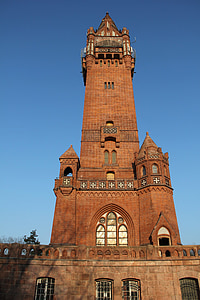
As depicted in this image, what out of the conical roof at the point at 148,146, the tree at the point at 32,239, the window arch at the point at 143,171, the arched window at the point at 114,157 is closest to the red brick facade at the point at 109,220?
the window arch at the point at 143,171

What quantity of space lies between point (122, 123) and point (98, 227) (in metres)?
12.4

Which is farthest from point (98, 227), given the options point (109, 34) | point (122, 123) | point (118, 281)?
point (109, 34)

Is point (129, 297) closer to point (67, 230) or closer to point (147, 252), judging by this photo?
point (147, 252)

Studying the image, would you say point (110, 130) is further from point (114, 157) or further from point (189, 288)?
point (189, 288)

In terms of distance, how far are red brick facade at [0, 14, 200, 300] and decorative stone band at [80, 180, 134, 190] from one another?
93mm

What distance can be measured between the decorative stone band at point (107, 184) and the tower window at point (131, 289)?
9.07 metres

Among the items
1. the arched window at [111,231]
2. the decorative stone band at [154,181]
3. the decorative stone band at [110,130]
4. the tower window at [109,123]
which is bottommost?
the arched window at [111,231]

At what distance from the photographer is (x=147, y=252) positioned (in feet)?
58.1

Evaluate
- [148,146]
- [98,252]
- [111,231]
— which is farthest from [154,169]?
[98,252]

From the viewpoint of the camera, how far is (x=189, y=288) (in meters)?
17.0

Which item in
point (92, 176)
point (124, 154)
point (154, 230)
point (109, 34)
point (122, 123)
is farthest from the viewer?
point (109, 34)

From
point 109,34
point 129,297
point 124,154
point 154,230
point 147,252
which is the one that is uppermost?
point 109,34

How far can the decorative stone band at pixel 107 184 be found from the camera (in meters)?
24.7

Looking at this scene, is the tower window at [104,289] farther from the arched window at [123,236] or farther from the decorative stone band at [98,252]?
the arched window at [123,236]
